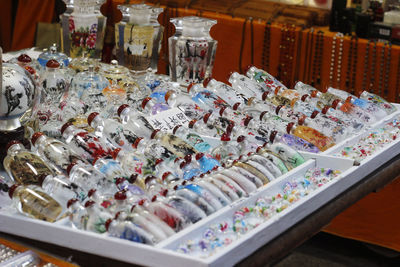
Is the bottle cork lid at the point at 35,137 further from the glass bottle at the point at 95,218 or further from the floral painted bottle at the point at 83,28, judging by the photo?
the floral painted bottle at the point at 83,28

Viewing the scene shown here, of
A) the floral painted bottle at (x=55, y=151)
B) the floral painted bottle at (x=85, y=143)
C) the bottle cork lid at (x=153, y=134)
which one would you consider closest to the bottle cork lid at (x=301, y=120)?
the bottle cork lid at (x=153, y=134)

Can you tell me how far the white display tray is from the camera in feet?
4.91

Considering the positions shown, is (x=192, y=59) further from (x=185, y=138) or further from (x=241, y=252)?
(x=241, y=252)

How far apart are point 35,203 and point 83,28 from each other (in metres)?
1.69

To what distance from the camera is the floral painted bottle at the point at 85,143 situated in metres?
1.99

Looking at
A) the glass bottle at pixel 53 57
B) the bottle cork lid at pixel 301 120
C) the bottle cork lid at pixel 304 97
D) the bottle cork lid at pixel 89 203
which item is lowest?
the bottle cork lid at pixel 89 203

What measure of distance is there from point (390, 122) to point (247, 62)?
6.68 feet

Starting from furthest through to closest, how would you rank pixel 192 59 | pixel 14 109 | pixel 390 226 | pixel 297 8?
pixel 297 8
pixel 390 226
pixel 192 59
pixel 14 109

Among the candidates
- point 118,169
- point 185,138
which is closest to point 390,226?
point 185,138

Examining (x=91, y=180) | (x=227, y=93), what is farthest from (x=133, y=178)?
(x=227, y=93)

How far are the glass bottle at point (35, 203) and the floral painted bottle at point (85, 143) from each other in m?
0.31

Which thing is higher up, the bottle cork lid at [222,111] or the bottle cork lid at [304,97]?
the bottle cork lid at [304,97]

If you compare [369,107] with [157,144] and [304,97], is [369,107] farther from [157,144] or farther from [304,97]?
[157,144]

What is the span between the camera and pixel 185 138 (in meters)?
2.15
